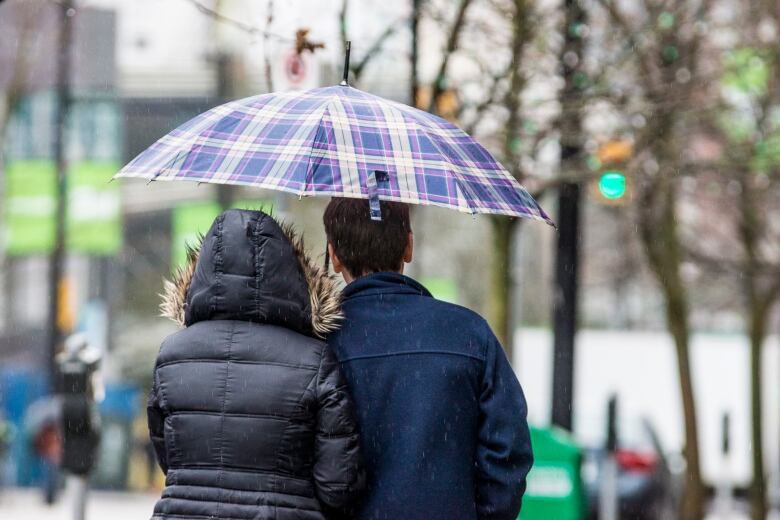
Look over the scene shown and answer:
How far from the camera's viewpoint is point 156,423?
310 centimetres

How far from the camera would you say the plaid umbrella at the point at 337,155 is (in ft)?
10.6

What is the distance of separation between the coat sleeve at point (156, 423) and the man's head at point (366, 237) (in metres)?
0.57

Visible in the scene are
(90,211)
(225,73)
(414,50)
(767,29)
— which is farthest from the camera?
(225,73)

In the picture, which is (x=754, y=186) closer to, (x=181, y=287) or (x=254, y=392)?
(x=181, y=287)

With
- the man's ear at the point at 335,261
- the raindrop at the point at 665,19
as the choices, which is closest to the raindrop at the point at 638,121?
the raindrop at the point at 665,19

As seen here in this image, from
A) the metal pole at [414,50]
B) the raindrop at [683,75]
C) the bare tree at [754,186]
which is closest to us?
the metal pole at [414,50]

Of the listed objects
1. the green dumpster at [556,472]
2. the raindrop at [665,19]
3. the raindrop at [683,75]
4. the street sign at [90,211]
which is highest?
the raindrop at [665,19]

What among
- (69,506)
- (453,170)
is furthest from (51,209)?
(453,170)

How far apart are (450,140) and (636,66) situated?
6.23 metres

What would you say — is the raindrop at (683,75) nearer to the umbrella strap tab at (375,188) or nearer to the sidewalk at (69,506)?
the umbrella strap tab at (375,188)

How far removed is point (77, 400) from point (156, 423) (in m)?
3.64

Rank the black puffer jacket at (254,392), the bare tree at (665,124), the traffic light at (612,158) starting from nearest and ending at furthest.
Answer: the black puffer jacket at (254,392) < the traffic light at (612,158) < the bare tree at (665,124)

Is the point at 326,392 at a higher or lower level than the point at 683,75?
lower

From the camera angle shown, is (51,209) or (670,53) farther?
(51,209)
